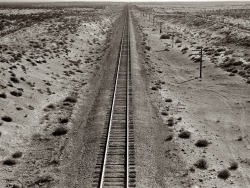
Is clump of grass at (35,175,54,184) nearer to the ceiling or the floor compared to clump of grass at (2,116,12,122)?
nearer to the floor

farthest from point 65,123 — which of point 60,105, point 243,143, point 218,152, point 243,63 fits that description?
point 243,63

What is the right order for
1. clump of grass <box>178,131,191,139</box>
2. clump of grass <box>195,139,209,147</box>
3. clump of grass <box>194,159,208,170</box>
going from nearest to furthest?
1. clump of grass <box>194,159,208,170</box>
2. clump of grass <box>195,139,209,147</box>
3. clump of grass <box>178,131,191,139</box>

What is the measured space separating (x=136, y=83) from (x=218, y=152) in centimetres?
1161

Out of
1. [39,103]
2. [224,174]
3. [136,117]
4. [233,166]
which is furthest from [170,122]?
[39,103]

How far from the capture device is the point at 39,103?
20.5 metres

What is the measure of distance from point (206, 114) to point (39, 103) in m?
10.8

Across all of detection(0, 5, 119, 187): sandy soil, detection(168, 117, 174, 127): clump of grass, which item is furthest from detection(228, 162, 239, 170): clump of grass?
detection(0, 5, 119, 187): sandy soil

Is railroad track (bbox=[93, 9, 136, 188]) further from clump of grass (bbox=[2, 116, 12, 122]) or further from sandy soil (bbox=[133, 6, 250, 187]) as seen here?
clump of grass (bbox=[2, 116, 12, 122])

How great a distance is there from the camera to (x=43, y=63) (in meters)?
29.9

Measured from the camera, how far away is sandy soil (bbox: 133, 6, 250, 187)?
516 inches

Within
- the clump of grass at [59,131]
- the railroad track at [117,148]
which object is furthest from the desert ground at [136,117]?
the railroad track at [117,148]

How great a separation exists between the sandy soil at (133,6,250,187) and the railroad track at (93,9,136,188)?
1.96m

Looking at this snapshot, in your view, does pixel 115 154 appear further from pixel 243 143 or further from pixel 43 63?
pixel 43 63

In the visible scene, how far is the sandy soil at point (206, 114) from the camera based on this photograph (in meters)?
13.1
